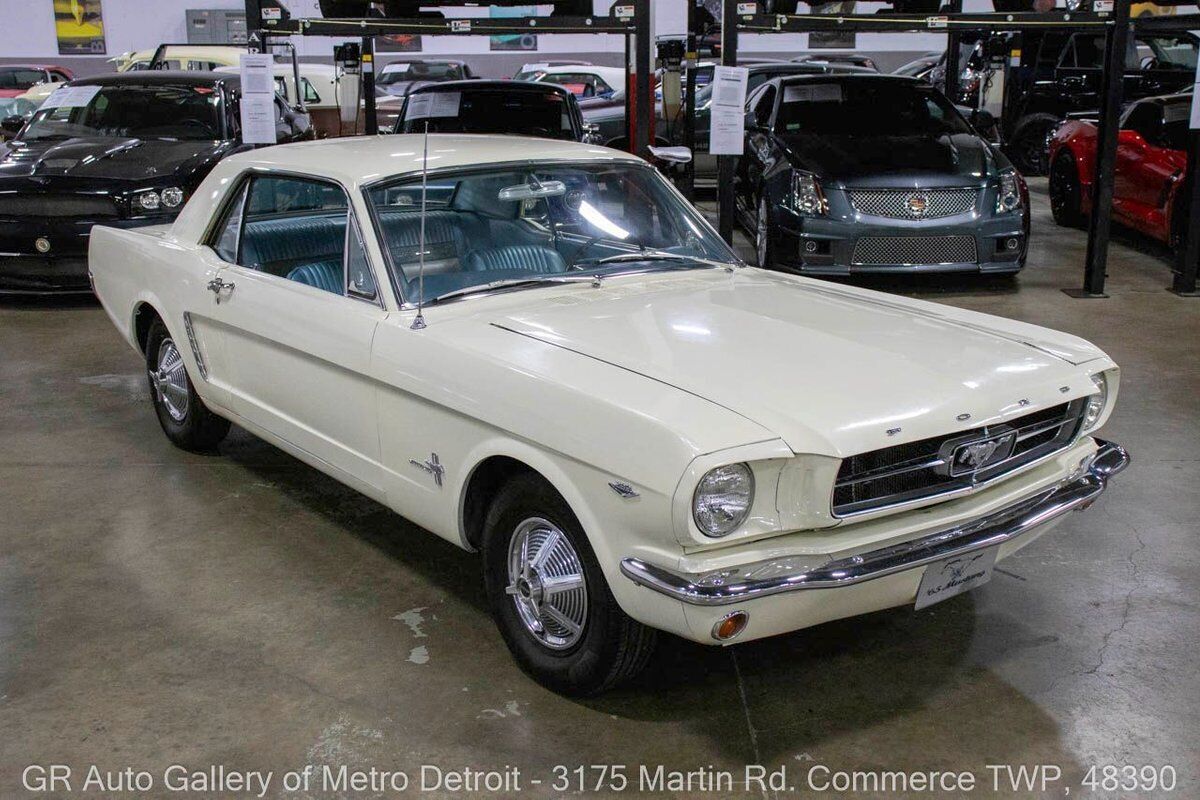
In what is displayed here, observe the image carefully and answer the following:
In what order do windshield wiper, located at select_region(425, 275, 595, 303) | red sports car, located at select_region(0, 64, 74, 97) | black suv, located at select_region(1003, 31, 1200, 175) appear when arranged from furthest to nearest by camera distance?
red sports car, located at select_region(0, 64, 74, 97)
black suv, located at select_region(1003, 31, 1200, 175)
windshield wiper, located at select_region(425, 275, 595, 303)

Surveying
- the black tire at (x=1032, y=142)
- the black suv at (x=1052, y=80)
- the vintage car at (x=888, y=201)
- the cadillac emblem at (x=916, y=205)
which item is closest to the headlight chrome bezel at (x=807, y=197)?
the vintage car at (x=888, y=201)

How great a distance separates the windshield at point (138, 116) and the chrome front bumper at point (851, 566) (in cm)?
714

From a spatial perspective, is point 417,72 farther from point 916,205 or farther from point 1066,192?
point 916,205

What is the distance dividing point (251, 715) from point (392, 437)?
2.86ft

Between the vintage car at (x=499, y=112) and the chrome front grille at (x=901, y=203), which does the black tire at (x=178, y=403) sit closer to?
the vintage car at (x=499, y=112)

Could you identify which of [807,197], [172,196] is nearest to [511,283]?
[807,197]

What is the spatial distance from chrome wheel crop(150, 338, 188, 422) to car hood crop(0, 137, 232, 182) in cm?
337

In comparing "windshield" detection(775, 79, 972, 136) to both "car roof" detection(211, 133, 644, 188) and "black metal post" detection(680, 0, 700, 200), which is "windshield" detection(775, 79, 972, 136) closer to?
"black metal post" detection(680, 0, 700, 200)

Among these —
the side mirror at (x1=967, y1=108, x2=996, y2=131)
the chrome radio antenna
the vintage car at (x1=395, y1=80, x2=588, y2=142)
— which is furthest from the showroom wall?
the chrome radio antenna

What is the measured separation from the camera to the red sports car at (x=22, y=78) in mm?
20172

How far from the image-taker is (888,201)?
7906 millimetres

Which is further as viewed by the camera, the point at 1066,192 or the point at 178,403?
the point at 1066,192

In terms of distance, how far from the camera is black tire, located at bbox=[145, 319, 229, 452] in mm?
4793

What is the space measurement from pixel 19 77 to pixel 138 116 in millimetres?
14138
